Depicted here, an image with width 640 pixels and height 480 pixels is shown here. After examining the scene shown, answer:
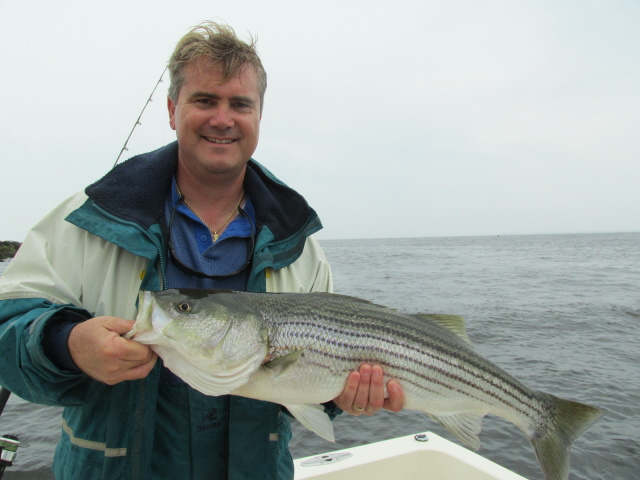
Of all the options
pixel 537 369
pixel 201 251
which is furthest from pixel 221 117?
pixel 537 369

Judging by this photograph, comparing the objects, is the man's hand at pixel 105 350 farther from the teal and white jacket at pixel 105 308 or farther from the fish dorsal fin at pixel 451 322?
the fish dorsal fin at pixel 451 322

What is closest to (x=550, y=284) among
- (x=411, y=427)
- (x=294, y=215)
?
(x=411, y=427)

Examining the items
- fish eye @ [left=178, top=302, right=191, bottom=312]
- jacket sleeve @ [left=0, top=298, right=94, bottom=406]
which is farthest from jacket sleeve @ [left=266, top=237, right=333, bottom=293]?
jacket sleeve @ [left=0, top=298, right=94, bottom=406]

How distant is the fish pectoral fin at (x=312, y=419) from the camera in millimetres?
2797

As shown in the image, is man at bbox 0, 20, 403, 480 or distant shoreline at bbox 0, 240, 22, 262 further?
distant shoreline at bbox 0, 240, 22, 262

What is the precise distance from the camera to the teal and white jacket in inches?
86.9

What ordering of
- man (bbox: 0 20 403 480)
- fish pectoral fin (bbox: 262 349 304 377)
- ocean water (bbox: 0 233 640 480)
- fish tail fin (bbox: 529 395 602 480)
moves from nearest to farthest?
man (bbox: 0 20 403 480), fish pectoral fin (bbox: 262 349 304 377), fish tail fin (bbox: 529 395 602 480), ocean water (bbox: 0 233 640 480)

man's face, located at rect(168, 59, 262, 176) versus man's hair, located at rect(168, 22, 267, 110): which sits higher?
man's hair, located at rect(168, 22, 267, 110)

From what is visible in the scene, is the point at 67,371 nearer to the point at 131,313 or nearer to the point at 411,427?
the point at 131,313

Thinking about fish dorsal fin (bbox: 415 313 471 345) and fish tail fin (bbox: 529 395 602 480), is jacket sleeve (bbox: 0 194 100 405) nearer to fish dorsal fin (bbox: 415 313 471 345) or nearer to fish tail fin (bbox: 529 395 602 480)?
fish dorsal fin (bbox: 415 313 471 345)

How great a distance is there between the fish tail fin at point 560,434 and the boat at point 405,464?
140 cm

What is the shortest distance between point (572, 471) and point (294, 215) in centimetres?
688

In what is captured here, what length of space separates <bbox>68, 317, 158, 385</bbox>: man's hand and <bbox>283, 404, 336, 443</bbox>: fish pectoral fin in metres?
1.06

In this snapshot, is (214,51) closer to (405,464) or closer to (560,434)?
(560,434)
